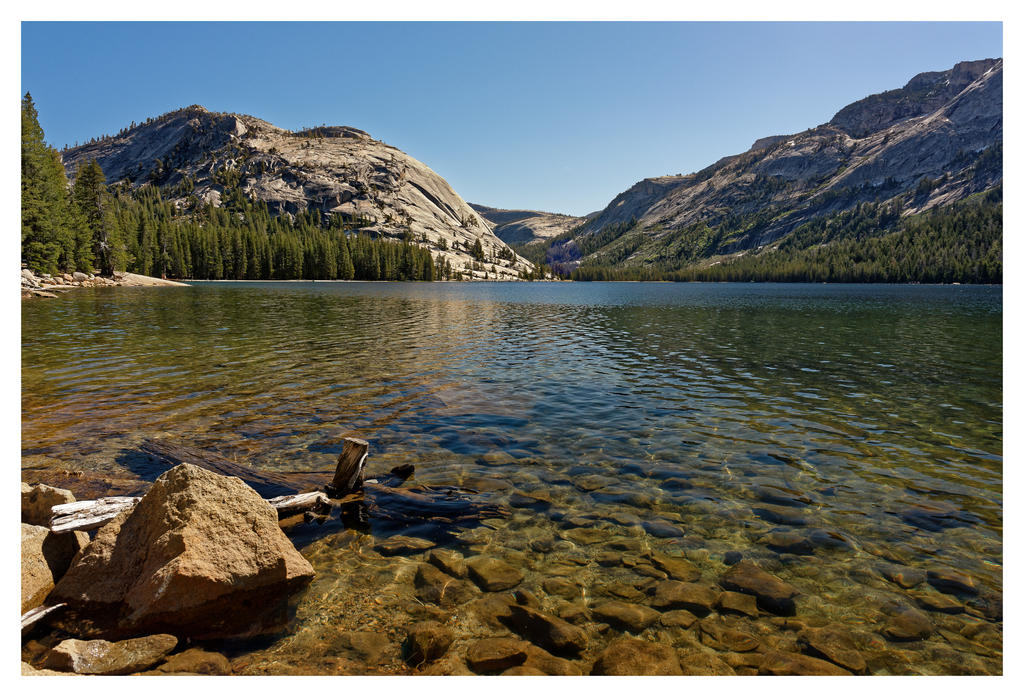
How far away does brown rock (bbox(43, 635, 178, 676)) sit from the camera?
6.15 meters

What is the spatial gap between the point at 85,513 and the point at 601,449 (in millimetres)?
12744

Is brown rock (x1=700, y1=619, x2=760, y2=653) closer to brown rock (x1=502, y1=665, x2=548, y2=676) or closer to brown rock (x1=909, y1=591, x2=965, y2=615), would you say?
brown rock (x1=502, y1=665, x2=548, y2=676)

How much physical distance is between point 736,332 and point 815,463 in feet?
126

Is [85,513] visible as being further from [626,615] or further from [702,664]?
[702,664]

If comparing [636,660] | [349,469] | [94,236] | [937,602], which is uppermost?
[94,236]

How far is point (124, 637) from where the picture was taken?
6.92 meters

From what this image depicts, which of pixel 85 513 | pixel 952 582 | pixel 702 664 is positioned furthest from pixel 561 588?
pixel 85 513

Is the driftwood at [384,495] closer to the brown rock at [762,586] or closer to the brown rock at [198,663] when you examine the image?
the brown rock at [198,663]

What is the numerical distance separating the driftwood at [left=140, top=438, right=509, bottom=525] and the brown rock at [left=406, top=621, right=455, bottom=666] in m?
3.39

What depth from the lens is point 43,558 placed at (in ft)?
26.2

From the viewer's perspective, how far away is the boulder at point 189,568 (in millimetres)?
7156

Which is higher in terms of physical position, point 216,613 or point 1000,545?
point 216,613

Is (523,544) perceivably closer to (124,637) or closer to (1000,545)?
(124,637)
